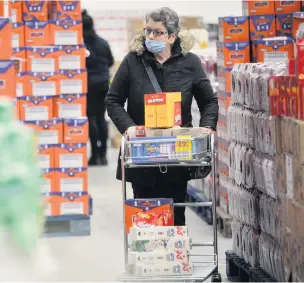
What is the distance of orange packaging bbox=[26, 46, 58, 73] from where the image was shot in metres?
8.37

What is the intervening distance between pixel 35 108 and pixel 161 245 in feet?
11.3

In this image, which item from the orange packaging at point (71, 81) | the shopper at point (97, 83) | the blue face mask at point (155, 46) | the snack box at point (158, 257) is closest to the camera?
the snack box at point (158, 257)

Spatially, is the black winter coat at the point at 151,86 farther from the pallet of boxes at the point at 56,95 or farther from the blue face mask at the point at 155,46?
the pallet of boxes at the point at 56,95

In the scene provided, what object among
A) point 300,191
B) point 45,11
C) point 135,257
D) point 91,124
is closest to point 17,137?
point 300,191

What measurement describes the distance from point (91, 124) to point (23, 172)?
11.6m

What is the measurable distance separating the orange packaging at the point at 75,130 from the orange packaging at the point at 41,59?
50 centimetres

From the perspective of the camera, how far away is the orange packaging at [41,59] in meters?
8.37

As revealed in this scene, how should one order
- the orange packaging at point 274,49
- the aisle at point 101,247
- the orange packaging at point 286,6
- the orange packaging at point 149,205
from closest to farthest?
the orange packaging at point 149,205 < the aisle at point 101,247 < the orange packaging at point 274,49 < the orange packaging at point 286,6

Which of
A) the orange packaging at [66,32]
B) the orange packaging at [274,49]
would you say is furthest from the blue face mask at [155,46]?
the orange packaging at [66,32]

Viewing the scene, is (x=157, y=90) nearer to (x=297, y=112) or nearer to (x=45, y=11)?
(x=297, y=112)

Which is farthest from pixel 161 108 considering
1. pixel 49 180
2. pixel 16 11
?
pixel 16 11

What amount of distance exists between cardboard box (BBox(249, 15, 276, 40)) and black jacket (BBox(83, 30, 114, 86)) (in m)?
4.85

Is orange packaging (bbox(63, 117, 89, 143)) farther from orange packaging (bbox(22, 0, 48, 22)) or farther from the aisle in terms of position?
orange packaging (bbox(22, 0, 48, 22))

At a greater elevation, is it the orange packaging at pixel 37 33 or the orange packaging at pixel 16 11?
the orange packaging at pixel 16 11
